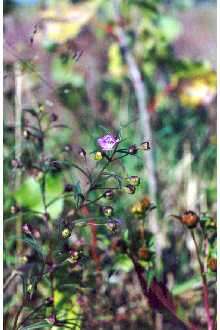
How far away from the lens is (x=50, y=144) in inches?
65.4

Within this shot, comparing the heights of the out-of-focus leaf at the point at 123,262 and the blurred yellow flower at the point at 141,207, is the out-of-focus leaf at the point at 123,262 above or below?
below

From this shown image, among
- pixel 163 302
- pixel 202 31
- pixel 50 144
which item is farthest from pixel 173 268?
pixel 202 31

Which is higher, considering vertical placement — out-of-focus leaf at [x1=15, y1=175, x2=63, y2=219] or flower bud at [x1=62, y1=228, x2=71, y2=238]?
out-of-focus leaf at [x1=15, y1=175, x2=63, y2=219]

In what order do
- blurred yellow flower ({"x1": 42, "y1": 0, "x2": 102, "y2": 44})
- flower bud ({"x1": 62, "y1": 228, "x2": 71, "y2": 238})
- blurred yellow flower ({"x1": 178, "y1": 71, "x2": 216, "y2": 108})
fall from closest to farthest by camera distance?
1. flower bud ({"x1": 62, "y1": 228, "x2": 71, "y2": 238})
2. blurred yellow flower ({"x1": 42, "y1": 0, "x2": 102, "y2": 44})
3. blurred yellow flower ({"x1": 178, "y1": 71, "x2": 216, "y2": 108})

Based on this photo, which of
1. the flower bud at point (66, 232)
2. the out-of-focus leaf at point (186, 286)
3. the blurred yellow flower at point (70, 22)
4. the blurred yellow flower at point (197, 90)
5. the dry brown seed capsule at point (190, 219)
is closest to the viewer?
the flower bud at point (66, 232)

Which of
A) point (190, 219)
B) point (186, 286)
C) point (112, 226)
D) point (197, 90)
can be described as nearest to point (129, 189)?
point (112, 226)

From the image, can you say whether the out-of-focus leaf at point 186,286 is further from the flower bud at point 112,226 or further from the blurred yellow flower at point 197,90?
the blurred yellow flower at point 197,90

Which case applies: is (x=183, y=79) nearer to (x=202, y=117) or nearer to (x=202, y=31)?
(x=202, y=117)

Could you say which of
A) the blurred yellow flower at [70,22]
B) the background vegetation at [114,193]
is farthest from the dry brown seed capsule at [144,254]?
the blurred yellow flower at [70,22]

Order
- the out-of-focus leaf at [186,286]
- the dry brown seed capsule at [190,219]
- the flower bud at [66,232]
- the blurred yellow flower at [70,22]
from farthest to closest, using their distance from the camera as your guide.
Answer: the blurred yellow flower at [70,22] → the out-of-focus leaf at [186,286] → the dry brown seed capsule at [190,219] → the flower bud at [66,232]

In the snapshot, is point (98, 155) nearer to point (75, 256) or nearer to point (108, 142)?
point (108, 142)

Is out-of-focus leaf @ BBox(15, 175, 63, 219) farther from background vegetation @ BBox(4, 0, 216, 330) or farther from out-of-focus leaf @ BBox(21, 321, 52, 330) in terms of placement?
out-of-focus leaf @ BBox(21, 321, 52, 330)

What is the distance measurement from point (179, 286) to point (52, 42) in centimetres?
91

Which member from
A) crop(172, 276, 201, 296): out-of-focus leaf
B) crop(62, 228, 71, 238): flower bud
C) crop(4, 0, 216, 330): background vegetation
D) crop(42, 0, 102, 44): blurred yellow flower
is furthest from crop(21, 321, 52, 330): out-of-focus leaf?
crop(42, 0, 102, 44): blurred yellow flower
